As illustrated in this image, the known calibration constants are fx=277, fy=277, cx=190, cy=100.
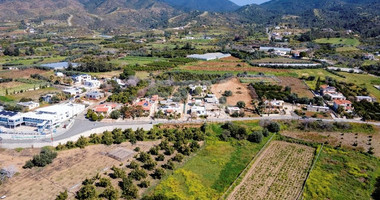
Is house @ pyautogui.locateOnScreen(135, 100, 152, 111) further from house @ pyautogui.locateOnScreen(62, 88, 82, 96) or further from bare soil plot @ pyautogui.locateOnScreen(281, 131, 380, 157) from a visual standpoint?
bare soil plot @ pyautogui.locateOnScreen(281, 131, 380, 157)

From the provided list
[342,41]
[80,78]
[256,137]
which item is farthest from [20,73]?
[342,41]

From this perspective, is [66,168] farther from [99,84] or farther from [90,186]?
[99,84]

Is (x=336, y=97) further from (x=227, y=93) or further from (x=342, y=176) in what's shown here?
(x=342, y=176)

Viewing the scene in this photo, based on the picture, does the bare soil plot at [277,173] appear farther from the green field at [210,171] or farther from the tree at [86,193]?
the tree at [86,193]

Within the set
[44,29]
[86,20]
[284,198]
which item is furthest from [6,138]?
[86,20]

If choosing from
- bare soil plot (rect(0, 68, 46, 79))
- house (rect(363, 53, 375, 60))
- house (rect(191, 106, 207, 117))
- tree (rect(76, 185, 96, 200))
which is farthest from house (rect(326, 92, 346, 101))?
bare soil plot (rect(0, 68, 46, 79))

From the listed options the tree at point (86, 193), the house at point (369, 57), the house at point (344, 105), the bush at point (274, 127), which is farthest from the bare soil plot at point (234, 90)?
the house at point (369, 57)
